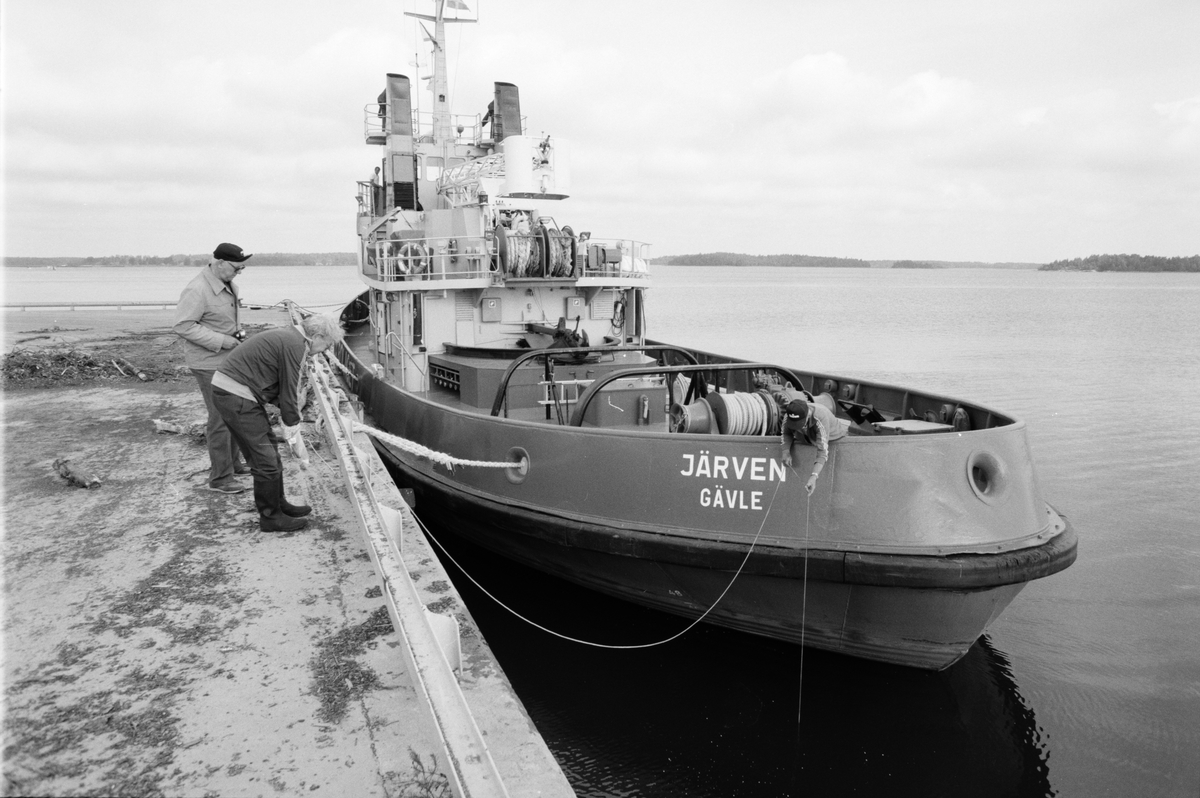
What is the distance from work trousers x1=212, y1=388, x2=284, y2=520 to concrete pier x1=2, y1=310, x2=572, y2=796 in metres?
0.24

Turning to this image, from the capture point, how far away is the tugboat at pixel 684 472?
469cm

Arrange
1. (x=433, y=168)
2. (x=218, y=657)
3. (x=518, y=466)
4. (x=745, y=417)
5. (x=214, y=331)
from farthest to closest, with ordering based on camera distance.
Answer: (x=433, y=168), (x=518, y=466), (x=214, y=331), (x=745, y=417), (x=218, y=657)

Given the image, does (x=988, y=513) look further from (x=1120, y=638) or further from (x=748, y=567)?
(x=1120, y=638)

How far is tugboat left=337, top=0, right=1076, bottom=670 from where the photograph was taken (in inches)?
185

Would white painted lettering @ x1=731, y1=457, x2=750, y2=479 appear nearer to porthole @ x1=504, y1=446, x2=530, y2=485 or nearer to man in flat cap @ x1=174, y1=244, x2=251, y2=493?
porthole @ x1=504, y1=446, x2=530, y2=485

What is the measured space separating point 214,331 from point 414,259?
3433 millimetres

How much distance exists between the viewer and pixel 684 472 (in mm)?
5188

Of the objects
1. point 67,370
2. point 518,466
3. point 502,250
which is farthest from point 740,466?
point 67,370

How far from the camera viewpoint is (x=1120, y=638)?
627 centimetres

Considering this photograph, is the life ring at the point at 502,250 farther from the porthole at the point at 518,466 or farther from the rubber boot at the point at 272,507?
the rubber boot at the point at 272,507

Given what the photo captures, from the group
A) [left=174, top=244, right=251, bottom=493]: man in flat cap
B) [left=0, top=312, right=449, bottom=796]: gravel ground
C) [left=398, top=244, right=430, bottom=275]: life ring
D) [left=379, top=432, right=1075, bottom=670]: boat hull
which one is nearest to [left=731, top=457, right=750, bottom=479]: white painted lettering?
[left=379, top=432, right=1075, bottom=670]: boat hull

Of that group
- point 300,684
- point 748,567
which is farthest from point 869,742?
point 300,684

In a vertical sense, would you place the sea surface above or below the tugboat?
below

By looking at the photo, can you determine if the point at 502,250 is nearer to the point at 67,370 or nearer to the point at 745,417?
the point at 745,417
